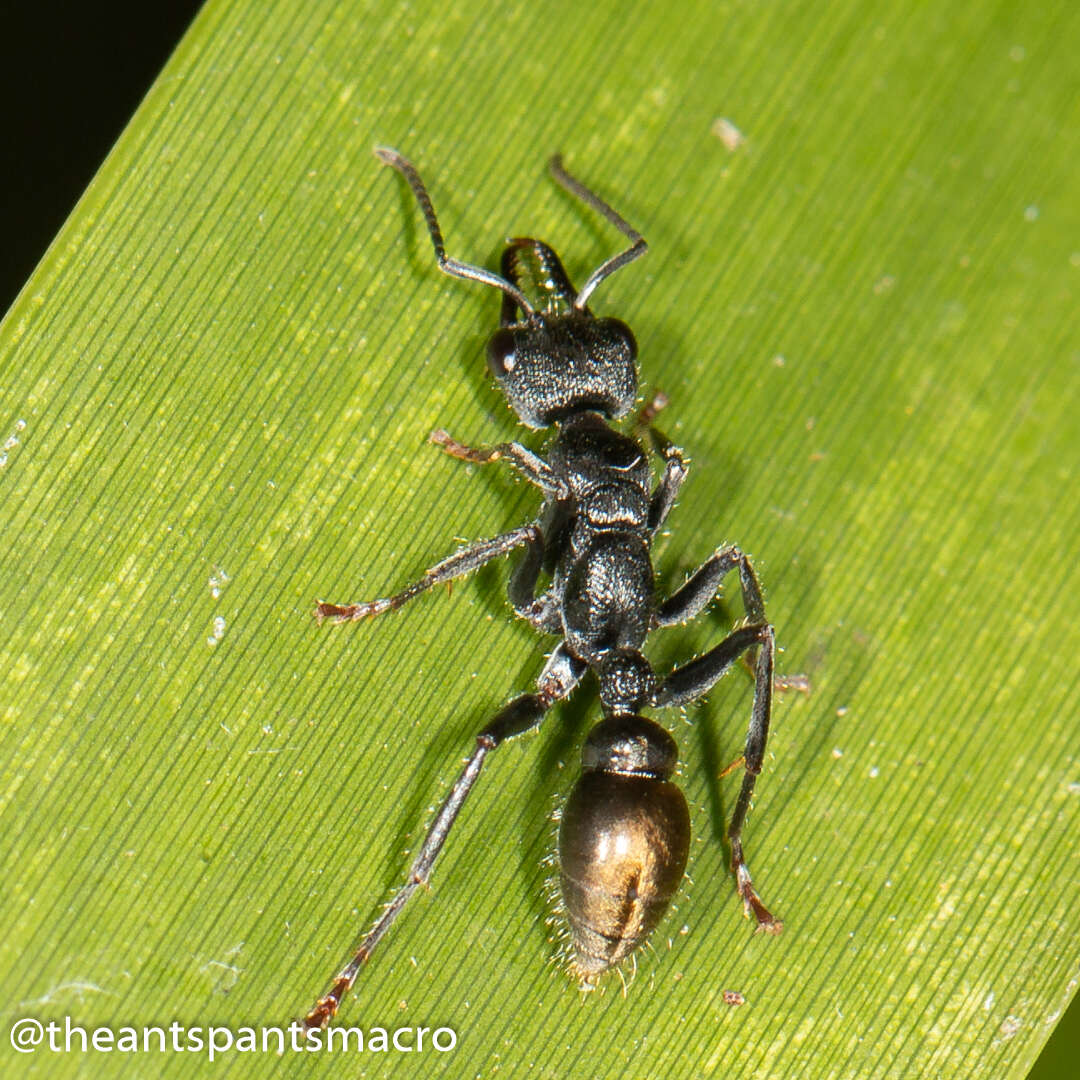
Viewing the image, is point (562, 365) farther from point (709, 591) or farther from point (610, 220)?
point (709, 591)

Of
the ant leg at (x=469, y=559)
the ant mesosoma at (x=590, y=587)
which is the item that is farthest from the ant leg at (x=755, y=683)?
the ant leg at (x=469, y=559)

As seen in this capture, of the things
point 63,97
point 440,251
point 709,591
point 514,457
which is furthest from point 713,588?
point 63,97

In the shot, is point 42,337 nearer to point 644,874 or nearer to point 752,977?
point 644,874

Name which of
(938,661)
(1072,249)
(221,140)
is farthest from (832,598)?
(221,140)

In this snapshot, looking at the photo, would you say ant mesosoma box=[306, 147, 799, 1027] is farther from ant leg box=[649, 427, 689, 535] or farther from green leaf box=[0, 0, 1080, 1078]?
green leaf box=[0, 0, 1080, 1078]

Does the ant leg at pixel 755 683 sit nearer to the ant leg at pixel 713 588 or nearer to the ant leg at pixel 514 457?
the ant leg at pixel 713 588

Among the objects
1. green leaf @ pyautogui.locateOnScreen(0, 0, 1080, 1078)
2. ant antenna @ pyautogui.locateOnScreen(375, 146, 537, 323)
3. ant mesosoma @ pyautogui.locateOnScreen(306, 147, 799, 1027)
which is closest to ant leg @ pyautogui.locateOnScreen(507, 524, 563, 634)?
ant mesosoma @ pyautogui.locateOnScreen(306, 147, 799, 1027)
